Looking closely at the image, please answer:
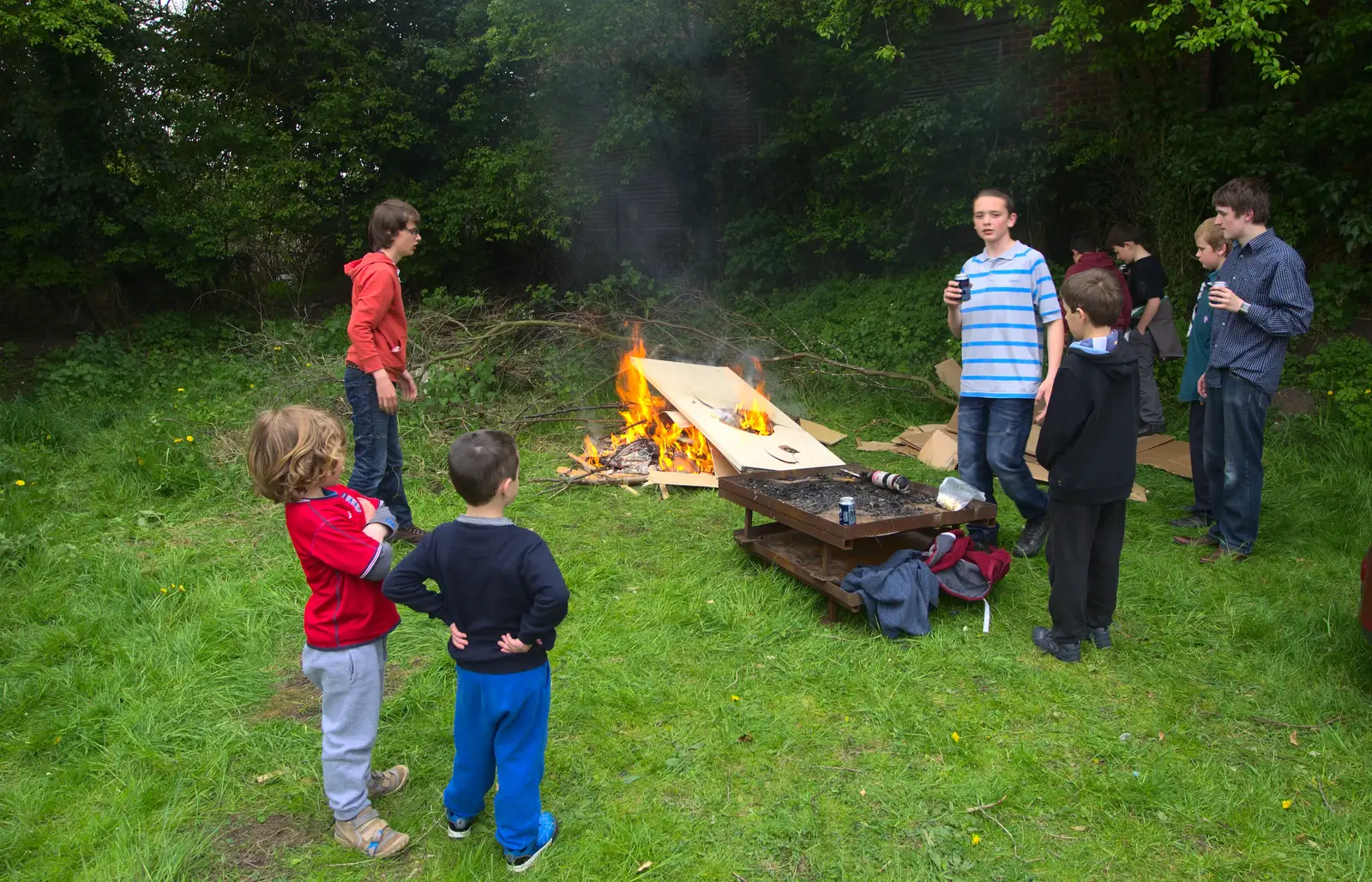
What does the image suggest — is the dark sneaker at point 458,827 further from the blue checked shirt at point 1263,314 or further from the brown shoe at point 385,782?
the blue checked shirt at point 1263,314

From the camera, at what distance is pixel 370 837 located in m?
2.95

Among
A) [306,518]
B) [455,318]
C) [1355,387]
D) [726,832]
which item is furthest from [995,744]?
[455,318]

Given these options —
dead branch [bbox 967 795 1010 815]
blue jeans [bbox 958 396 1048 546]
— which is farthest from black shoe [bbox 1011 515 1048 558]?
dead branch [bbox 967 795 1010 815]

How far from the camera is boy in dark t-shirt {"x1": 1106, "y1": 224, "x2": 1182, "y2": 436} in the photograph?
7109 millimetres

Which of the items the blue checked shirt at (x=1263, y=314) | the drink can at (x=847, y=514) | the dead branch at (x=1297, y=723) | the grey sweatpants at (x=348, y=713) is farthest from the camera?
A: the blue checked shirt at (x=1263, y=314)

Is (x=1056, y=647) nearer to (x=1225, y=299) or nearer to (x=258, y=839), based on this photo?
(x=1225, y=299)

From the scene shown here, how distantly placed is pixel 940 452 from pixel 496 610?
541 centimetres

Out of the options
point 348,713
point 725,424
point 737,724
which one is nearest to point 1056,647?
point 737,724

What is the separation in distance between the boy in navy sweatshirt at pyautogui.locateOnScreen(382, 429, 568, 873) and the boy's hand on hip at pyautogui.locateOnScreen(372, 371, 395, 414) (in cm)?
257

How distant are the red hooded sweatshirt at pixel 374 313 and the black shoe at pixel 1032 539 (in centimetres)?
376

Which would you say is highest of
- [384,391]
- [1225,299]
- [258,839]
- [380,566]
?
[1225,299]

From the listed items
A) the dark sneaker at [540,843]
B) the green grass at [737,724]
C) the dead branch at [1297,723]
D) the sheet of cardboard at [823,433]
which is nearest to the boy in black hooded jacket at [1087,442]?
the green grass at [737,724]

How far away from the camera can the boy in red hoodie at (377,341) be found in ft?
16.3

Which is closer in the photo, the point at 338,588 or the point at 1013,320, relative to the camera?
the point at 338,588
